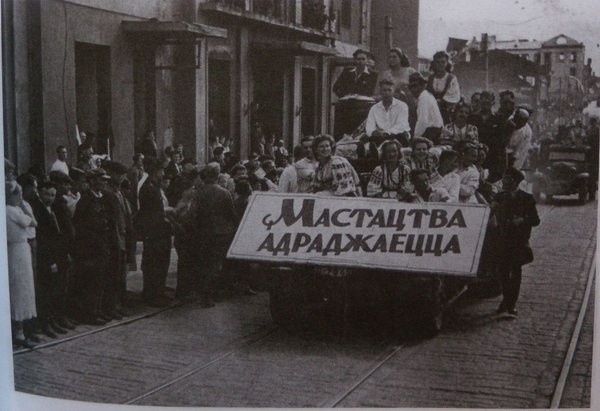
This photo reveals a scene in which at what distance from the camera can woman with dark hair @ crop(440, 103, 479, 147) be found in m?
2.00

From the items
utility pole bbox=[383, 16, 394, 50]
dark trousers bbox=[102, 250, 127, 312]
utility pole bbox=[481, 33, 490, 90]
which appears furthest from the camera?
dark trousers bbox=[102, 250, 127, 312]

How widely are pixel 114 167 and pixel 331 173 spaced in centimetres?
61

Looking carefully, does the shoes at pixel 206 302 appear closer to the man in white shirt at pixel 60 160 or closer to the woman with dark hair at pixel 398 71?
the man in white shirt at pixel 60 160

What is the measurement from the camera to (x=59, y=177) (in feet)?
6.89

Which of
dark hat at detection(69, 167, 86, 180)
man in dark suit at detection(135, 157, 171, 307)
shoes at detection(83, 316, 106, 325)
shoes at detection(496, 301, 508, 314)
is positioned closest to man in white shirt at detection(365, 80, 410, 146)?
shoes at detection(496, 301, 508, 314)

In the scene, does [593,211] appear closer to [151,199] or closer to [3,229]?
[151,199]

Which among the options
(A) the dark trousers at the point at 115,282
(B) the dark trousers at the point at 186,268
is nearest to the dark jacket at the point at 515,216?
(B) the dark trousers at the point at 186,268

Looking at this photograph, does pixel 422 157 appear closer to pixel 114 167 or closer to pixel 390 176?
pixel 390 176

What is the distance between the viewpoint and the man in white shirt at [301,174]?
2.06 metres

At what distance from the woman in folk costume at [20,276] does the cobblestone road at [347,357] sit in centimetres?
10

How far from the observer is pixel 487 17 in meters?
1.94

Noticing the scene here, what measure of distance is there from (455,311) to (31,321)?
118 cm

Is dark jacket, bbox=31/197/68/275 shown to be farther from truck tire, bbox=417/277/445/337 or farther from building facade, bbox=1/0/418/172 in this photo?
truck tire, bbox=417/277/445/337

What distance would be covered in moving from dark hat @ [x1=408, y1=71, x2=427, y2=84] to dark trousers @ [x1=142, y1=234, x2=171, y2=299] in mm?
808
